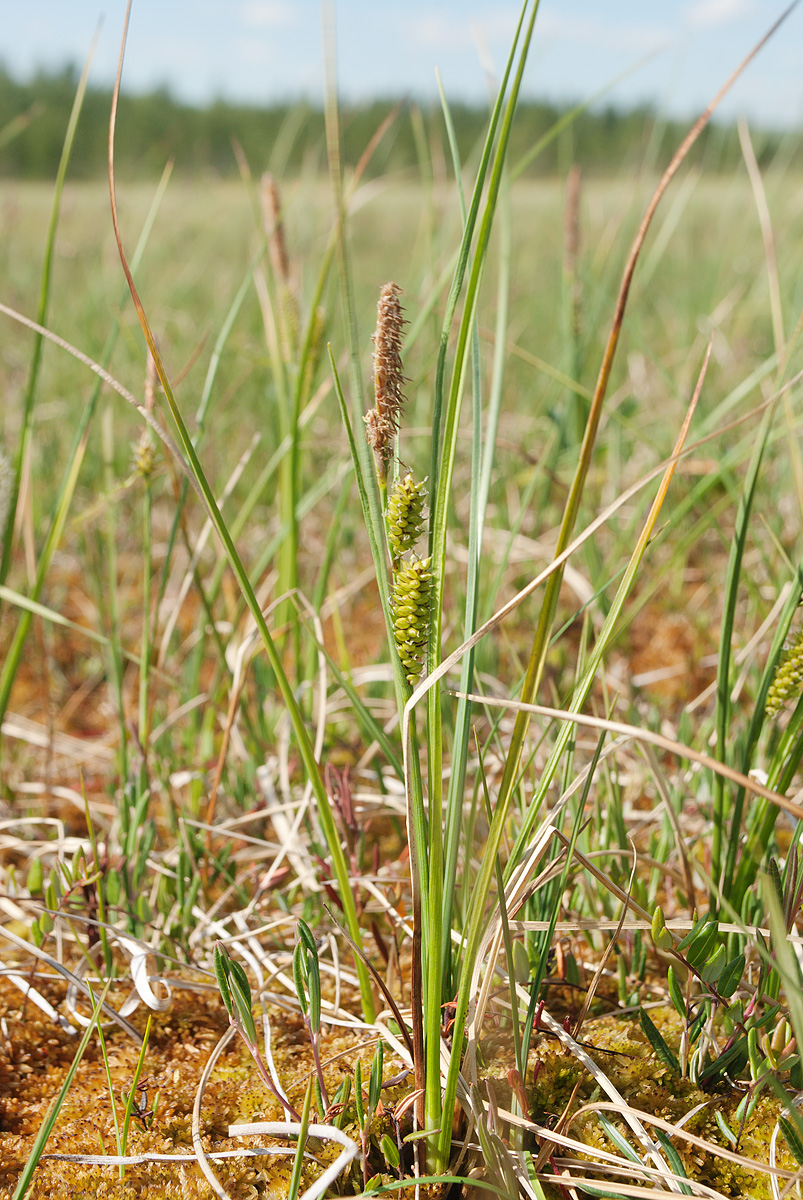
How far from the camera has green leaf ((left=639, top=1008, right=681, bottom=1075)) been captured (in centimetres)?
69

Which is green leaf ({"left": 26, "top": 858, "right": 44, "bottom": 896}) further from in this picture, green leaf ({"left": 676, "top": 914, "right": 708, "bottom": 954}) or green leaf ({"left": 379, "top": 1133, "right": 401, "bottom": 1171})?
green leaf ({"left": 676, "top": 914, "right": 708, "bottom": 954})

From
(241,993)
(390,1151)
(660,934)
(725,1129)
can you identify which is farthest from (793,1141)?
(241,993)

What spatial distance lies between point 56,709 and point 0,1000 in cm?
75

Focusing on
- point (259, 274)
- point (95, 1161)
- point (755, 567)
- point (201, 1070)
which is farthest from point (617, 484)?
point (95, 1161)

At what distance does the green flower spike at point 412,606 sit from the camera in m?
0.52

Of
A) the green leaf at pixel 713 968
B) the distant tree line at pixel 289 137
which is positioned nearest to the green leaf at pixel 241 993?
the green leaf at pixel 713 968

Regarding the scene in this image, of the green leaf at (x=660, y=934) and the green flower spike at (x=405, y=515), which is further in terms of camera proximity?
the green leaf at (x=660, y=934)

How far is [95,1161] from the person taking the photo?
0.65m

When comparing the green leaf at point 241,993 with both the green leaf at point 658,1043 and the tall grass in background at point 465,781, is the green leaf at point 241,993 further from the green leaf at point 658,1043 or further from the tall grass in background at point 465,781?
the green leaf at point 658,1043

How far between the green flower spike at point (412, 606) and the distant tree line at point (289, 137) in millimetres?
807

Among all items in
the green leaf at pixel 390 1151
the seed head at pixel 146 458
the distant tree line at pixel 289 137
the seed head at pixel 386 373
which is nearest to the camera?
the seed head at pixel 386 373

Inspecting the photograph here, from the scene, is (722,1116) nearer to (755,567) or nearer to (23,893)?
(23,893)

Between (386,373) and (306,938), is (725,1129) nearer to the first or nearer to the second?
(306,938)

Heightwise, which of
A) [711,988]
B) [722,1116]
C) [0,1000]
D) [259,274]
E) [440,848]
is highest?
[259,274]
